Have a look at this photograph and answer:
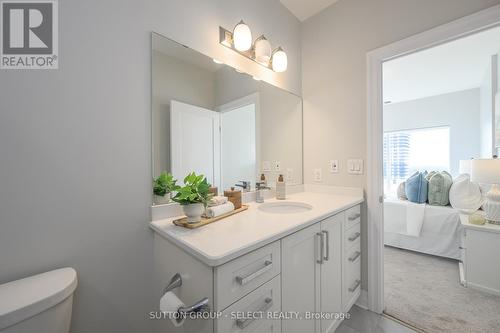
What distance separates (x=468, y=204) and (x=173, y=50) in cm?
337

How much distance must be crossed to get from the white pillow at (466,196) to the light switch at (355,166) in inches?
67.4

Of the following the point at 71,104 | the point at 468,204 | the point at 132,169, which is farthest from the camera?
the point at 468,204

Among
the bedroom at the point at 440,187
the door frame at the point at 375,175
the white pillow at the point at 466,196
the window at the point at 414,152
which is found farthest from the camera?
the window at the point at 414,152

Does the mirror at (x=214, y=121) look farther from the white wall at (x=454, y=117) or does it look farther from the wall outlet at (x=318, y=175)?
the white wall at (x=454, y=117)

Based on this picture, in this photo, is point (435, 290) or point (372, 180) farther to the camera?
point (435, 290)

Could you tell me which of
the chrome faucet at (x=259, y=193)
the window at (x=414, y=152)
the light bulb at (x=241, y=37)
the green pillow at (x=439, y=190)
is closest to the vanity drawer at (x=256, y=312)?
the chrome faucet at (x=259, y=193)

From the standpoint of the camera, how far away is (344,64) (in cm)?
177

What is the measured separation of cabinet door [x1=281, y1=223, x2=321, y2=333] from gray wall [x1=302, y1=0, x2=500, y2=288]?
799mm

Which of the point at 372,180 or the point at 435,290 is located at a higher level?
the point at 372,180

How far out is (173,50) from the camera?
1.13 m

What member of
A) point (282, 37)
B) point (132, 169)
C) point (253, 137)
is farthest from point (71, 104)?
point (282, 37)

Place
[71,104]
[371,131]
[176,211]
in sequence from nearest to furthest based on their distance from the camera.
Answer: [71,104] → [176,211] → [371,131]

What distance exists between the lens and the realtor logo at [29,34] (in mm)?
762

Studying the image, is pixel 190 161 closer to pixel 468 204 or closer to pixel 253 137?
pixel 253 137
